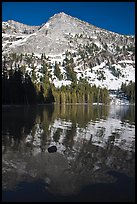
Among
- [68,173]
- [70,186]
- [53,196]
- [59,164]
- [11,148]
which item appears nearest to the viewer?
[53,196]

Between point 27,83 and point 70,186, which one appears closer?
point 70,186

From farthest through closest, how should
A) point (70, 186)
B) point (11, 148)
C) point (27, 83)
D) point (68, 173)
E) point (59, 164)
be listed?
point (27, 83) → point (11, 148) → point (59, 164) → point (68, 173) → point (70, 186)

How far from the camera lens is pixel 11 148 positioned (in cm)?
2678

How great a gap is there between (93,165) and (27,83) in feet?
395

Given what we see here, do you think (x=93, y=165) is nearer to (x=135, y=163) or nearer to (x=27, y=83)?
(x=135, y=163)

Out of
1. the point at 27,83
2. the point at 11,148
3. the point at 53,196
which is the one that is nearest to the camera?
the point at 53,196

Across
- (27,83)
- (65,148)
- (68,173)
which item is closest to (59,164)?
(68,173)

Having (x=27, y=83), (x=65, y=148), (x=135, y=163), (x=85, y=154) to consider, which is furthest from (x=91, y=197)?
(x=27, y=83)

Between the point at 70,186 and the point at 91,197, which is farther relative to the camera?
the point at 70,186

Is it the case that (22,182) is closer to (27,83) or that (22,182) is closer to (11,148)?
(11,148)

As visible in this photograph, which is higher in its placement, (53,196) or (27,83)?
(27,83)

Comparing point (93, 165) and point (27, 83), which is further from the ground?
point (27, 83)

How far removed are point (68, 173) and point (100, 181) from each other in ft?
8.54

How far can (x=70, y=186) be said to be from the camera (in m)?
16.7
